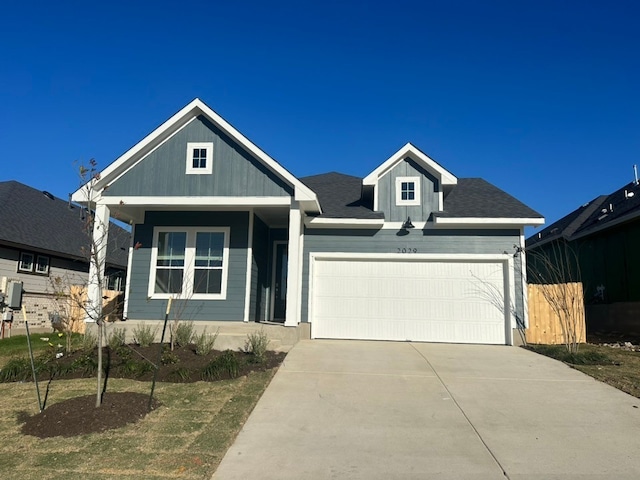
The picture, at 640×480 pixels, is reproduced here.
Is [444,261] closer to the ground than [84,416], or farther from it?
farther from it

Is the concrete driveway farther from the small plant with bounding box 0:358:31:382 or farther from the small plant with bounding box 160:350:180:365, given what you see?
the small plant with bounding box 0:358:31:382

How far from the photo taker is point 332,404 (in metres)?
6.41

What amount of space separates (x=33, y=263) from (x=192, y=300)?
850 centimetres

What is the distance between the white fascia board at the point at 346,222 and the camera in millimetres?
12242

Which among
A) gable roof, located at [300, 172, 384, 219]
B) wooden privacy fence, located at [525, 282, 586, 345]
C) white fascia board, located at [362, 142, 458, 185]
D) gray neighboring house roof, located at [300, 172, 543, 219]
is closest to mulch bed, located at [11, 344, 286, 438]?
gable roof, located at [300, 172, 384, 219]

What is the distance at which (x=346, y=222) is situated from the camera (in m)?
12.3

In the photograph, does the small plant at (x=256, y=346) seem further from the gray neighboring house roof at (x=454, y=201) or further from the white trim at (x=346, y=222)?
the gray neighboring house roof at (x=454, y=201)

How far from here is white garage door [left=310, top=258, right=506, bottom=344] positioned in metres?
11.9

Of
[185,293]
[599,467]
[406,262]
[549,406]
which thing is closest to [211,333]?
[185,293]

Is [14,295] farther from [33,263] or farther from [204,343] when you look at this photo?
[33,263]

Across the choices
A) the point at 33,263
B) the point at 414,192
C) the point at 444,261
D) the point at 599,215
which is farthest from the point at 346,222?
the point at 33,263

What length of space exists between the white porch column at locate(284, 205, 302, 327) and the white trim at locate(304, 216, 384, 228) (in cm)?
120

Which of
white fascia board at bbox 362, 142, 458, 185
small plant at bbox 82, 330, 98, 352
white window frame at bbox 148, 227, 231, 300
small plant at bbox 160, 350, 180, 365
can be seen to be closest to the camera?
small plant at bbox 160, 350, 180, 365

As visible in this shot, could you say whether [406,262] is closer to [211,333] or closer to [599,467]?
[211,333]
